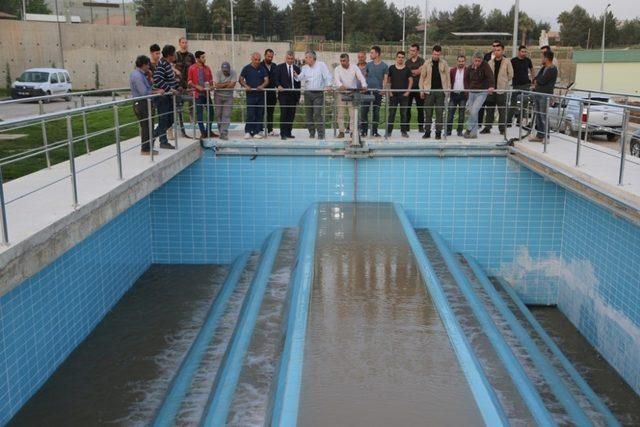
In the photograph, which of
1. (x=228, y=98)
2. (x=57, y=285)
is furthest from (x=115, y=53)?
(x=57, y=285)

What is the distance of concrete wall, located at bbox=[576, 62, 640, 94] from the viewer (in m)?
32.1

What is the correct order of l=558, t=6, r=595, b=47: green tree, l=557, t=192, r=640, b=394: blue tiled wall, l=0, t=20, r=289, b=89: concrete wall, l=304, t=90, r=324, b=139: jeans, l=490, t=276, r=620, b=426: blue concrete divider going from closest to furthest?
1. l=490, t=276, r=620, b=426: blue concrete divider
2. l=557, t=192, r=640, b=394: blue tiled wall
3. l=304, t=90, r=324, b=139: jeans
4. l=0, t=20, r=289, b=89: concrete wall
5. l=558, t=6, r=595, b=47: green tree

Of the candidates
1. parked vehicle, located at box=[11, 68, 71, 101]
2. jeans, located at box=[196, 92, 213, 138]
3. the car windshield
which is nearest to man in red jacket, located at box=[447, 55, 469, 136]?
jeans, located at box=[196, 92, 213, 138]

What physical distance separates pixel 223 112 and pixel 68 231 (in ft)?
17.4

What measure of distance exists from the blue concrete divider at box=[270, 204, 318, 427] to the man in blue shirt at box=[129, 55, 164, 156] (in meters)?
2.46

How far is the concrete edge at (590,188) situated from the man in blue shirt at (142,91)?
200 inches

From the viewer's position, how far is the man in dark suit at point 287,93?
35.0 feet

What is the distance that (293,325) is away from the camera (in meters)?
6.02

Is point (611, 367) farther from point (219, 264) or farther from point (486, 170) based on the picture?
point (219, 264)

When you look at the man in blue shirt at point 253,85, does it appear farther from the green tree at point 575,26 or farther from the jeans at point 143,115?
the green tree at point 575,26

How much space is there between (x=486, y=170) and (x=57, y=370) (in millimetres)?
6585

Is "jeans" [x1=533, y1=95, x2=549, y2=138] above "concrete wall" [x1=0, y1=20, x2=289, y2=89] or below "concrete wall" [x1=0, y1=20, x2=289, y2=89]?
below

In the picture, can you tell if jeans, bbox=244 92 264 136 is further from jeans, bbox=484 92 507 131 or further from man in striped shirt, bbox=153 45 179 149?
jeans, bbox=484 92 507 131

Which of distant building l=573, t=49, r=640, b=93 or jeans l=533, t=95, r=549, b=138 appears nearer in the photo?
jeans l=533, t=95, r=549, b=138
